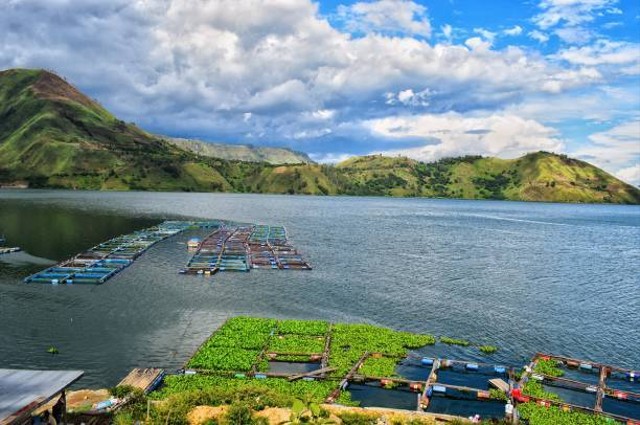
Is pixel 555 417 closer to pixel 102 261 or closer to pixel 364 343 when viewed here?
pixel 364 343

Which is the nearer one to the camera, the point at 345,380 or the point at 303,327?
the point at 345,380

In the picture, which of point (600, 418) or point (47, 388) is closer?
point (47, 388)

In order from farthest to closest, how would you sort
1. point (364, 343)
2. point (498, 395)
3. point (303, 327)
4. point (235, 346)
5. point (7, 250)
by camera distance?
point (7, 250), point (303, 327), point (364, 343), point (235, 346), point (498, 395)

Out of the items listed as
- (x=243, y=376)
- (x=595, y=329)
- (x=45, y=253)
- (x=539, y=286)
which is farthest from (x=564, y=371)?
(x=45, y=253)

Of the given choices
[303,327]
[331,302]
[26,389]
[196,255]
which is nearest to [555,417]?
[303,327]

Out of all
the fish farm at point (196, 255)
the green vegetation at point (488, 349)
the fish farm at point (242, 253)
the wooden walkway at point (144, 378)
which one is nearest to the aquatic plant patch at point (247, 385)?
the wooden walkway at point (144, 378)

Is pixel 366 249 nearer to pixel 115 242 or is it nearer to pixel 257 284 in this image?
pixel 257 284

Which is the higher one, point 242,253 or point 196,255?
point 242,253

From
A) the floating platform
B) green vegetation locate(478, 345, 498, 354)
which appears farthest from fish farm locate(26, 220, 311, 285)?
green vegetation locate(478, 345, 498, 354)
